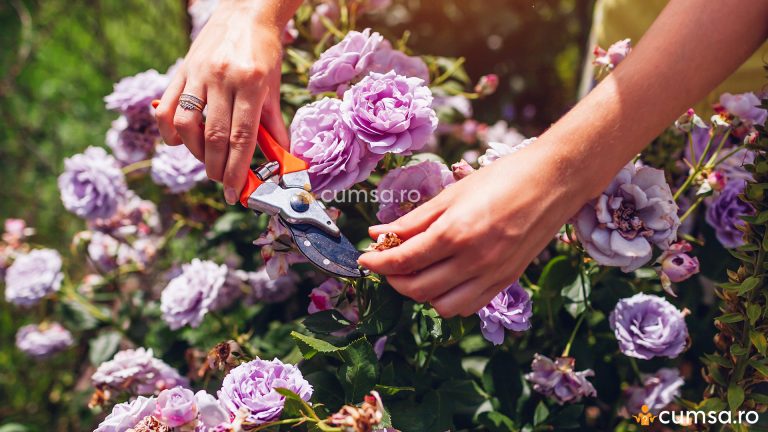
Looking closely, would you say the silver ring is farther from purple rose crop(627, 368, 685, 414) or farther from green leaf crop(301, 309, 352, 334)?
purple rose crop(627, 368, 685, 414)

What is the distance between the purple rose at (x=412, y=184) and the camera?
1.05 metres

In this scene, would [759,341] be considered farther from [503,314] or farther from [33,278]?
[33,278]

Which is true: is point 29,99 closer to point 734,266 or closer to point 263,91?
point 263,91

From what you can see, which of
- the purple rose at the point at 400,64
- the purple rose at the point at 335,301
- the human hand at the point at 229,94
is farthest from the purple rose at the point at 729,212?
the human hand at the point at 229,94

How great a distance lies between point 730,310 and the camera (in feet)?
3.37

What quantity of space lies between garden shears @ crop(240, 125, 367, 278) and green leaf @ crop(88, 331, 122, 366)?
81 cm

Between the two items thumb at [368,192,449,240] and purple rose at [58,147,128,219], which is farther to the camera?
purple rose at [58,147,128,219]

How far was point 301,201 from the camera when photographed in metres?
0.99

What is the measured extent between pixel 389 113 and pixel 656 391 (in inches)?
30.3

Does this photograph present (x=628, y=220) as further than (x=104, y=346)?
No

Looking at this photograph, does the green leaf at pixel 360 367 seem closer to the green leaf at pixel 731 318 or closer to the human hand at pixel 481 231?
the human hand at pixel 481 231

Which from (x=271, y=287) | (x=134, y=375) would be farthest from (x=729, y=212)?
(x=134, y=375)

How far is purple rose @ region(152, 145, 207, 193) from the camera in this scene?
1436 mm

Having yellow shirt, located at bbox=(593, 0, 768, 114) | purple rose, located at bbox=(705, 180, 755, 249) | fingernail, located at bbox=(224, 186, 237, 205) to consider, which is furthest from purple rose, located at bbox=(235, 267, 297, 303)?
yellow shirt, located at bbox=(593, 0, 768, 114)
